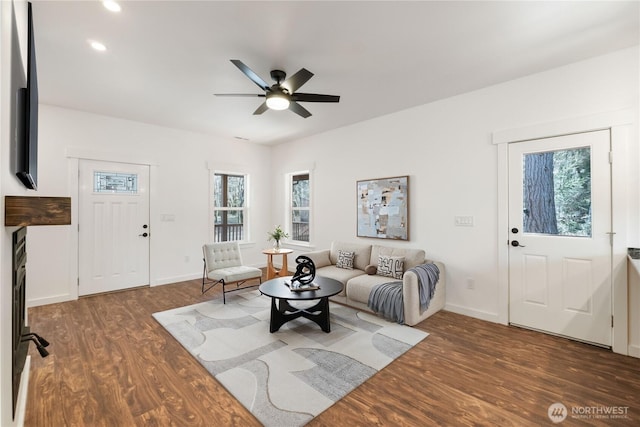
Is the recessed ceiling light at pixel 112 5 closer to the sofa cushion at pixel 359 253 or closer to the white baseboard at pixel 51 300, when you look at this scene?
the sofa cushion at pixel 359 253

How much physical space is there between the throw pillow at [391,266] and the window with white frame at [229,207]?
3463 mm

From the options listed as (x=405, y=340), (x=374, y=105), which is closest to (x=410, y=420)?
(x=405, y=340)

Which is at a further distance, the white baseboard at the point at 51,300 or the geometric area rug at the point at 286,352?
the white baseboard at the point at 51,300

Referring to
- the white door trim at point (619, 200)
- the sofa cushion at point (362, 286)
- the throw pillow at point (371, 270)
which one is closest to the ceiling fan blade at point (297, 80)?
the sofa cushion at point (362, 286)

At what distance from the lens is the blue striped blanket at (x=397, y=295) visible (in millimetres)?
3325

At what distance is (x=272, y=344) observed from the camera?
9.32 feet

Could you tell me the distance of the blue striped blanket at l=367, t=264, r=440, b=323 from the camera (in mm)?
3325

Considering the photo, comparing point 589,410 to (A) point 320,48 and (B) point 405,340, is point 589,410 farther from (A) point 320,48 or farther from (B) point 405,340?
(A) point 320,48

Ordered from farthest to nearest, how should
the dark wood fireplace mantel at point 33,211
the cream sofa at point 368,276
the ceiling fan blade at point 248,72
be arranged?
the cream sofa at point 368,276
the ceiling fan blade at point 248,72
the dark wood fireplace mantel at point 33,211

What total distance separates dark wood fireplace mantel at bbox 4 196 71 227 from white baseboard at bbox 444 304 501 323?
4.00m

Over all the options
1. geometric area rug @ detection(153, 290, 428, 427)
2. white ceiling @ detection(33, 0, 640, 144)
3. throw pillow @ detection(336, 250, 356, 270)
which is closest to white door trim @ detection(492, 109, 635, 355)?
white ceiling @ detection(33, 0, 640, 144)

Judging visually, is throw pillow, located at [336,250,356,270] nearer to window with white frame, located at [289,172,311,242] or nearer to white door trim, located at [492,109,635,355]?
window with white frame, located at [289,172,311,242]

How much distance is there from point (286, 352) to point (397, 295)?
4.72ft

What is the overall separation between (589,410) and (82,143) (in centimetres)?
642
